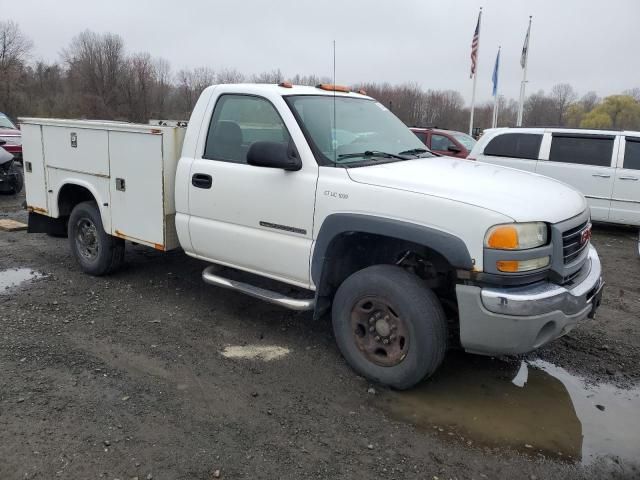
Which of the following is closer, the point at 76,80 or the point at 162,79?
the point at 162,79

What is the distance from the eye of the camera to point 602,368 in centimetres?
424

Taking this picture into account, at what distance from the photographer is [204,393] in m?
3.66

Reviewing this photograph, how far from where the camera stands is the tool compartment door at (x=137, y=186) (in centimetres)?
486

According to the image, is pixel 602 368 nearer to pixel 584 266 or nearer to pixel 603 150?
pixel 584 266

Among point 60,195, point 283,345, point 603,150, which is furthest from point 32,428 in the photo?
point 603,150

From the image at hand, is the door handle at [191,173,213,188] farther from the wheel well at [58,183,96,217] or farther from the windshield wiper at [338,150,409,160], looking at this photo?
the wheel well at [58,183,96,217]

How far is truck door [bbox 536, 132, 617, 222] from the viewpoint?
30.8 feet

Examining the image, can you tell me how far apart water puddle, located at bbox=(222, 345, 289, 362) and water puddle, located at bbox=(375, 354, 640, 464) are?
1.01m

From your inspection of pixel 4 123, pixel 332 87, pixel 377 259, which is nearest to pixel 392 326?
pixel 377 259

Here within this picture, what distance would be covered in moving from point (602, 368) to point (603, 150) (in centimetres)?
650

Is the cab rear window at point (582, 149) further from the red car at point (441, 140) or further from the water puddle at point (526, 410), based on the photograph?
the water puddle at point (526, 410)

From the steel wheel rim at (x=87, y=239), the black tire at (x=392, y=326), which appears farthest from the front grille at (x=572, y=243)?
the steel wheel rim at (x=87, y=239)

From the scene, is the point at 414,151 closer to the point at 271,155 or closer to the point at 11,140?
the point at 271,155

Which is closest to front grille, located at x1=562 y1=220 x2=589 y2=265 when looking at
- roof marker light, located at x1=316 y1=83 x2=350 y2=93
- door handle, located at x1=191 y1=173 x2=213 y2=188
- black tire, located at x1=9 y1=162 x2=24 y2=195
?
roof marker light, located at x1=316 y1=83 x2=350 y2=93
